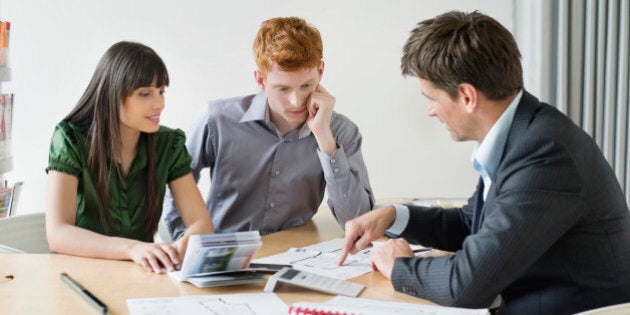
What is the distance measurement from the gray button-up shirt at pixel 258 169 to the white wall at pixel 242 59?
5.08 feet

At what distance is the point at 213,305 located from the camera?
1.55m

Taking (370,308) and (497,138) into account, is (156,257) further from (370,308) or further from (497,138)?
(497,138)

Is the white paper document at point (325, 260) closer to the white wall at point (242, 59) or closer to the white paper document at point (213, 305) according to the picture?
the white paper document at point (213, 305)

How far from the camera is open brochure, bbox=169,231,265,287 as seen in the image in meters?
1.66

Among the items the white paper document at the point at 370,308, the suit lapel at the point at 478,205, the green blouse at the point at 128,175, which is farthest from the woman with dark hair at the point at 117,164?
the suit lapel at the point at 478,205

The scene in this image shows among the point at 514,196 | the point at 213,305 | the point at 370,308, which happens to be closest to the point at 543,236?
the point at 514,196

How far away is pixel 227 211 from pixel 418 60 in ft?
3.61

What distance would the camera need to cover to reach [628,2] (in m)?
3.52

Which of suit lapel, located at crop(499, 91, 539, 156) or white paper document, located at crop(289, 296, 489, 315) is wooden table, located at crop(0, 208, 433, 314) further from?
suit lapel, located at crop(499, 91, 539, 156)

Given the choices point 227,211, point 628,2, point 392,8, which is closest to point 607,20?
point 628,2

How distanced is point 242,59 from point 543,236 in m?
2.83

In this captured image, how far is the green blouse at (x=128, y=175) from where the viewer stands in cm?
215

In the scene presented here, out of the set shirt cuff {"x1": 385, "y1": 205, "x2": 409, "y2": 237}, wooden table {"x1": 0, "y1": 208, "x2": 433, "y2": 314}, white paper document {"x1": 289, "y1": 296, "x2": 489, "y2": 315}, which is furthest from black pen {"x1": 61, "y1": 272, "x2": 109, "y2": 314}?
shirt cuff {"x1": 385, "y1": 205, "x2": 409, "y2": 237}

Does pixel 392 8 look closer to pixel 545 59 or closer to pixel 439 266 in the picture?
Result: pixel 545 59
